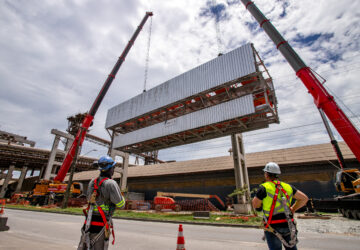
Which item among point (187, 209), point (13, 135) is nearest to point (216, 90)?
point (187, 209)

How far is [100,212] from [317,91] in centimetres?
1412

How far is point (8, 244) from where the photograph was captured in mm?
5039

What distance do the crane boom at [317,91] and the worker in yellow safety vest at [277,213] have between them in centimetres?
1073

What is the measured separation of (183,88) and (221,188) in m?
13.2

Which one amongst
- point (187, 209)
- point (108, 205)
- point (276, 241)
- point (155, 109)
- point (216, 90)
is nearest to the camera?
point (276, 241)

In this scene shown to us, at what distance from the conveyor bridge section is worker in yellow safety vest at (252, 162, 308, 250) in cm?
1540

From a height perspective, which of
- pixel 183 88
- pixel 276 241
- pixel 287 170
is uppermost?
pixel 183 88

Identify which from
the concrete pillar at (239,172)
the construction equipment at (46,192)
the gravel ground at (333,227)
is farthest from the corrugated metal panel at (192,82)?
the gravel ground at (333,227)

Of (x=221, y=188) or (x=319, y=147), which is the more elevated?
(x=319, y=147)

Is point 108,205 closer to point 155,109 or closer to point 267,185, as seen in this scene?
point 267,185

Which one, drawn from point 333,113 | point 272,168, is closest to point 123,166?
point 333,113

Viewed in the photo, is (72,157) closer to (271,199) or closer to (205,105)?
(205,105)

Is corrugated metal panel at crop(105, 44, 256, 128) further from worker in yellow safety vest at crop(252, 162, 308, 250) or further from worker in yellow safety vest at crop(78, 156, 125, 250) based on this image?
A: worker in yellow safety vest at crop(78, 156, 125, 250)

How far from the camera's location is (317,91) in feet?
39.7
